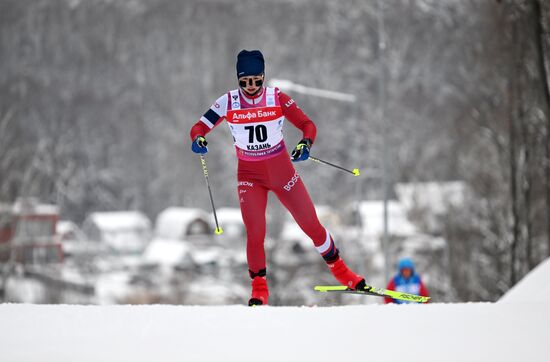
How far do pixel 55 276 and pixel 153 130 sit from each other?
193ft

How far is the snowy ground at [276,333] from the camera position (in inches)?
191

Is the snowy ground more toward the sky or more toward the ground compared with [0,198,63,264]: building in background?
more toward the ground

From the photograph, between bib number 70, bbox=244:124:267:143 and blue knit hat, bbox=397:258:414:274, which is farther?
blue knit hat, bbox=397:258:414:274

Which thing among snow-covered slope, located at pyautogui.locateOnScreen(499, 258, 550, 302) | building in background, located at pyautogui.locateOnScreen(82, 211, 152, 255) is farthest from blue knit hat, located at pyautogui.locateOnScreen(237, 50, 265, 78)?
building in background, located at pyautogui.locateOnScreen(82, 211, 152, 255)

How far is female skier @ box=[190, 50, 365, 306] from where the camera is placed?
280 inches

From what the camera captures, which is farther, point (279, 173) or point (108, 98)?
point (108, 98)

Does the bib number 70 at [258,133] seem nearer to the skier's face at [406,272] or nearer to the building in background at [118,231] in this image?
the skier's face at [406,272]

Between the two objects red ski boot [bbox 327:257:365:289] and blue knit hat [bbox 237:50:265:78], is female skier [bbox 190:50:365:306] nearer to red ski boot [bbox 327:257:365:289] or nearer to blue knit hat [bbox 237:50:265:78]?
blue knit hat [bbox 237:50:265:78]

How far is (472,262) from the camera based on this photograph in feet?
95.8

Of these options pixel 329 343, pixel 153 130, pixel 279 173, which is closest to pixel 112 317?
pixel 329 343

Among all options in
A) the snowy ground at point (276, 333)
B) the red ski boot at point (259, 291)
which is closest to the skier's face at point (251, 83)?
the red ski boot at point (259, 291)

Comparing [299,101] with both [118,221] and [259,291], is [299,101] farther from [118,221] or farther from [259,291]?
[259,291]

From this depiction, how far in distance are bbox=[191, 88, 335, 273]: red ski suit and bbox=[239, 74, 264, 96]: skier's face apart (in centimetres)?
9

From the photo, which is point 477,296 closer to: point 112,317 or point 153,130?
point 112,317
